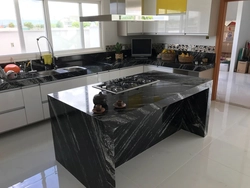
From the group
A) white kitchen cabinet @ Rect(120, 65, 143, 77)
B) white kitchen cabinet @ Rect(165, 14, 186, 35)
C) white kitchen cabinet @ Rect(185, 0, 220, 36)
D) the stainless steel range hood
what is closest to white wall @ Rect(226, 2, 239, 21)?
white kitchen cabinet @ Rect(185, 0, 220, 36)

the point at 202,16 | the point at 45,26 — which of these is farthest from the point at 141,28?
the point at 45,26

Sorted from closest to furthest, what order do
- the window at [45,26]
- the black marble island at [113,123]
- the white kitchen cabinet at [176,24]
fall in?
1. the black marble island at [113,123]
2. the window at [45,26]
3. the white kitchen cabinet at [176,24]

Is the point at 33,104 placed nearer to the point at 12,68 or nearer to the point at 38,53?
the point at 12,68

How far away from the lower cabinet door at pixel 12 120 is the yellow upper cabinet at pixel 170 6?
3.35 meters

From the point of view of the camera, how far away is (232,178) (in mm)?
2283

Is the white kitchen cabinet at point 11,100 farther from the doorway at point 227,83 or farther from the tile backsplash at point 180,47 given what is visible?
the doorway at point 227,83

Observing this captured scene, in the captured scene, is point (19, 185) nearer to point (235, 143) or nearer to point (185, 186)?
point (185, 186)

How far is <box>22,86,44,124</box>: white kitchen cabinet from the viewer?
3238 mm

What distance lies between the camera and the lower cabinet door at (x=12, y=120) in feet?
10.1

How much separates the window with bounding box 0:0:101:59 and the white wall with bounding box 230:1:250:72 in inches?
185

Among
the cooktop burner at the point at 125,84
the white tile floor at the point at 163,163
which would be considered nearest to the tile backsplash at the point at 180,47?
the white tile floor at the point at 163,163

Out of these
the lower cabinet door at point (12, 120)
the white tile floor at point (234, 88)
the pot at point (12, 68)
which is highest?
the pot at point (12, 68)

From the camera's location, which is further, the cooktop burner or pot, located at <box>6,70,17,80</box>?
pot, located at <box>6,70,17,80</box>

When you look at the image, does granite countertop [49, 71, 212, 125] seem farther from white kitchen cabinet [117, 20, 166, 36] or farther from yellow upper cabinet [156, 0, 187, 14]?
white kitchen cabinet [117, 20, 166, 36]
